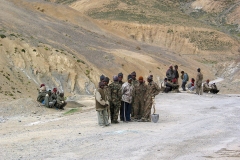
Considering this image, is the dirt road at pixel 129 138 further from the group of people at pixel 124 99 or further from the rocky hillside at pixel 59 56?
the rocky hillside at pixel 59 56

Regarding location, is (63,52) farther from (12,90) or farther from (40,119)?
(40,119)

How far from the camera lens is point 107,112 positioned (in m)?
13.9

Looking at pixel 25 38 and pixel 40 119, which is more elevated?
pixel 25 38

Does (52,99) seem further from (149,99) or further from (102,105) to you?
(102,105)

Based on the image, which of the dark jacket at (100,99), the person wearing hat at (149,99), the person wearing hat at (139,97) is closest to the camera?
the dark jacket at (100,99)

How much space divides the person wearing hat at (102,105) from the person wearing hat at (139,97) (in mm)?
1605

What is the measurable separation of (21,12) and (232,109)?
3215 cm

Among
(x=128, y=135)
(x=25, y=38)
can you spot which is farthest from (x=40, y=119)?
(x=25, y=38)

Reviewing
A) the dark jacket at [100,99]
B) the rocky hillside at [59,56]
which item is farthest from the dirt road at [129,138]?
the rocky hillside at [59,56]

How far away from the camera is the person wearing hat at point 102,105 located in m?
13.6

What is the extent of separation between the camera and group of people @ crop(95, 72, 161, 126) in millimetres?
13758

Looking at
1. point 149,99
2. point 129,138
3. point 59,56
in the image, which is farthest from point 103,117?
point 59,56

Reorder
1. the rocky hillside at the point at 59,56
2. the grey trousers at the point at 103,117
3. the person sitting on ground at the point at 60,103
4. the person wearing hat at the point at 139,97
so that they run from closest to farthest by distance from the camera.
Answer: the grey trousers at the point at 103,117 → the person wearing hat at the point at 139,97 → the person sitting on ground at the point at 60,103 → the rocky hillside at the point at 59,56

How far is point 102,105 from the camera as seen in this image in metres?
13.7
